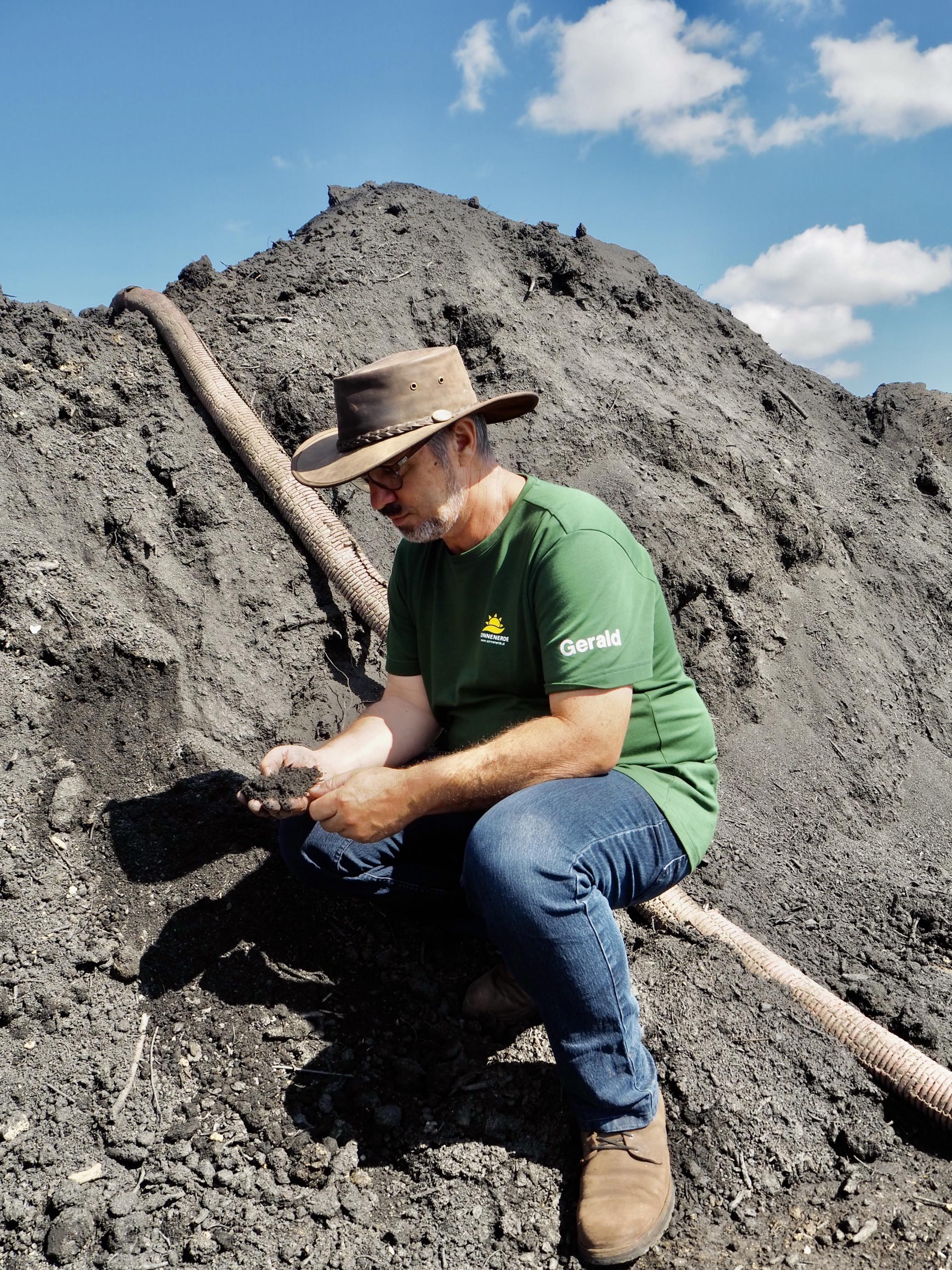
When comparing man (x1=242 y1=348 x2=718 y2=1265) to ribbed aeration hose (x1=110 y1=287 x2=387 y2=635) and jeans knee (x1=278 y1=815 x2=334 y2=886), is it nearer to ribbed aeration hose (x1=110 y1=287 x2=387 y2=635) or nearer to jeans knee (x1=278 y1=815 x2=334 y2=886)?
jeans knee (x1=278 y1=815 x2=334 y2=886)

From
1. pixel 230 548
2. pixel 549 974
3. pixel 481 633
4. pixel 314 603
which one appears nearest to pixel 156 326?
pixel 230 548

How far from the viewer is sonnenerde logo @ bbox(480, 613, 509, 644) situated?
239 centimetres

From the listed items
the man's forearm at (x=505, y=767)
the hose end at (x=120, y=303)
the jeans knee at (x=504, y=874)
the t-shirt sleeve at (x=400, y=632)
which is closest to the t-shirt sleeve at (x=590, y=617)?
the man's forearm at (x=505, y=767)

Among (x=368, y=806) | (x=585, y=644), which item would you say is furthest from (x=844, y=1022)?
(x=368, y=806)

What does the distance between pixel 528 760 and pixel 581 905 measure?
0.35 metres

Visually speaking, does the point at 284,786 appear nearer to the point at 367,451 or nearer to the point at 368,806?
the point at 368,806

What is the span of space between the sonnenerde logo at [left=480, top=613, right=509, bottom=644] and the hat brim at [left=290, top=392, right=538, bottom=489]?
0.49 meters

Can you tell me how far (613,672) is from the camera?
7.07 ft

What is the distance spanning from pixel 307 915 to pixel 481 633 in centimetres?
106

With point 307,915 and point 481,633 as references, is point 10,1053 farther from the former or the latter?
point 481,633

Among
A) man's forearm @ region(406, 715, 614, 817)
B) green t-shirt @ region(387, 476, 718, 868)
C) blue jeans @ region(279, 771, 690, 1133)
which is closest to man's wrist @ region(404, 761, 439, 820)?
man's forearm @ region(406, 715, 614, 817)

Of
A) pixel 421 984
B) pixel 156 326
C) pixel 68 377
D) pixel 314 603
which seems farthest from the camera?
pixel 156 326

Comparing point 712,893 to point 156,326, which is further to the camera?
point 156,326

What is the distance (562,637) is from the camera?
2.17 meters
